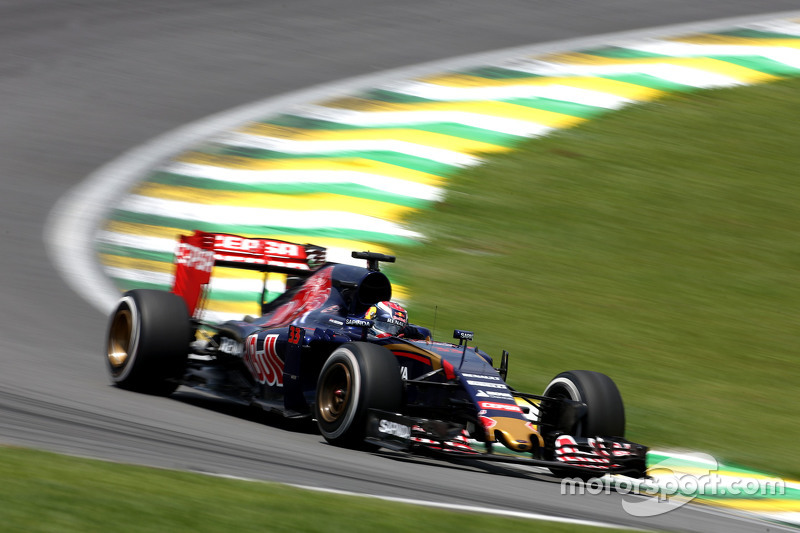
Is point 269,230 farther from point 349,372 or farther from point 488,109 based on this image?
point 349,372

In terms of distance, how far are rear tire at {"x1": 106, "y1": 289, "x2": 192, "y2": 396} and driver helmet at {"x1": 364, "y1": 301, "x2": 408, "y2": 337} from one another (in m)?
1.41

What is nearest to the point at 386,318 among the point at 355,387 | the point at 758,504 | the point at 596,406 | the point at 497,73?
the point at 355,387

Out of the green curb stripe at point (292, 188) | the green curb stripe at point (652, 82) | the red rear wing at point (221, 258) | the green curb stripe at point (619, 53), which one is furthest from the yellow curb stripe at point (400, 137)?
the red rear wing at point (221, 258)

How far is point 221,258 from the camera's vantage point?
9703 millimetres

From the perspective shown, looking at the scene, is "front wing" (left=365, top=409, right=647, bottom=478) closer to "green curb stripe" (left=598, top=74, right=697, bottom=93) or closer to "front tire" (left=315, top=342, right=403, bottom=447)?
"front tire" (left=315, top=342, right=403, bottom=447)

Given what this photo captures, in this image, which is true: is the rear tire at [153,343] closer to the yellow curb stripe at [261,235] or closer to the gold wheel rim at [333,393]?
the gold wheel rim at [333,393]

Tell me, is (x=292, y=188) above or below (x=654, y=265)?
above

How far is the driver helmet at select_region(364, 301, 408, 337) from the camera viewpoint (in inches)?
338

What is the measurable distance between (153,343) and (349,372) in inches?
77.8

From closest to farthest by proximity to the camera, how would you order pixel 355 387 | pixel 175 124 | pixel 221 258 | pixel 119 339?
pixel 355 387, pixel 119 339, pixel 221 258, pixel 175 124

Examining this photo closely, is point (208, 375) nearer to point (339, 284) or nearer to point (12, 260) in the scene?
point (339, 284)

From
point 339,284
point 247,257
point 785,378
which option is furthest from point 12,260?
point 785,378

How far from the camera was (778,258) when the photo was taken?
1337 cm

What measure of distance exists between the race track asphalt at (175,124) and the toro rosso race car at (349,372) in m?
0.19
